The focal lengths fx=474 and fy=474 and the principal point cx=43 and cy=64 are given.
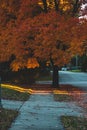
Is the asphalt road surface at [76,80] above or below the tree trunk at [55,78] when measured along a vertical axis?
below

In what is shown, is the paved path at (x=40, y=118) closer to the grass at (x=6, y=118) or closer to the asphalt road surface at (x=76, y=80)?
the grass at (x=6, y=118)

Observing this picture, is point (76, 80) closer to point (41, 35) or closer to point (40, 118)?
point (41, 35)

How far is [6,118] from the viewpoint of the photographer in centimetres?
1335

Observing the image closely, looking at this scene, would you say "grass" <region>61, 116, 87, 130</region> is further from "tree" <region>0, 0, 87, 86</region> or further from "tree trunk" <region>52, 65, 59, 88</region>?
"tree trunk" <region>52, 65, 59, 88</region>

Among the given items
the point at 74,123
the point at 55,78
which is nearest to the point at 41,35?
the point at 55,78

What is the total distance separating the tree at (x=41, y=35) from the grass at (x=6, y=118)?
15746 mm

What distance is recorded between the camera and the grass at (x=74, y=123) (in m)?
12.3

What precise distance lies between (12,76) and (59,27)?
11124 mm

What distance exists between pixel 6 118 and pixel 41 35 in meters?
17.4

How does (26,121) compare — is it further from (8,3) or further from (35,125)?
(8,3)

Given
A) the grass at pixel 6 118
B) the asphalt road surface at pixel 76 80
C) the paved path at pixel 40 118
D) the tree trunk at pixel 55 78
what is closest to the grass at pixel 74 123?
the paved path at pixel 40 118

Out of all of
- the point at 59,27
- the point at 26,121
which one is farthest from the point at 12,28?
the point at 26,121

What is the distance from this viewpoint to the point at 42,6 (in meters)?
34.3

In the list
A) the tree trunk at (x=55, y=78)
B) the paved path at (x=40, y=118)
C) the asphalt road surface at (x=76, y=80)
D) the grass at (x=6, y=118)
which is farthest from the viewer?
the asphalt road surface at (x=76, y=80)
